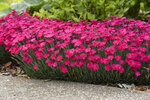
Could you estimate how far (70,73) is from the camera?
2939 mm

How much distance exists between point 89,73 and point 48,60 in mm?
525

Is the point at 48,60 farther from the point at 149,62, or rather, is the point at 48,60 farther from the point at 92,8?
the point at 92,8

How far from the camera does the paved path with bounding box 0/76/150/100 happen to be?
248 centimetres

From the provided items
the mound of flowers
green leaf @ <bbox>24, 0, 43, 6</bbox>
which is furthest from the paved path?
green leaf @ <bbox>24, 0, 43, 6</bbox>

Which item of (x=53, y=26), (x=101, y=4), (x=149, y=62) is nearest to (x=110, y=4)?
(x=101, y=4)

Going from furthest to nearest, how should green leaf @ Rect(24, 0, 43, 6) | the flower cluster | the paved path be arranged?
1. green leaf @ Rect(24, 0, 43, 6)
2. the flower cluster
3. the paved path

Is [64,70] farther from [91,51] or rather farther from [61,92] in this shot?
[91,51]

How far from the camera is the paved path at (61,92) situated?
8.15ft

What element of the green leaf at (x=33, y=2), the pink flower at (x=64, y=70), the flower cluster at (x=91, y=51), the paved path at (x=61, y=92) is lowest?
the paved path at (x=61, y=92)

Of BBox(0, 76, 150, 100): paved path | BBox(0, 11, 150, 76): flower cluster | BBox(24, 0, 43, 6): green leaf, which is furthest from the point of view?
BBox(24, 0, 43, 6): green leaf

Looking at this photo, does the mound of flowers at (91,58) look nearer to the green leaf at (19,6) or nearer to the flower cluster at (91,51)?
the flower cluster at (91,51)

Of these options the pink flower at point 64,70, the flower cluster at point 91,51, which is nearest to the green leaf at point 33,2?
the flower cluster at point 91,51

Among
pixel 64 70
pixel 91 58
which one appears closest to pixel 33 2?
pixel 64 70

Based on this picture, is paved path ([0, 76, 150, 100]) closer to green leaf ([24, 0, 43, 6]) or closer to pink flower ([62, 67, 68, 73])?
pink flower ([62, 67, 68, 73])
